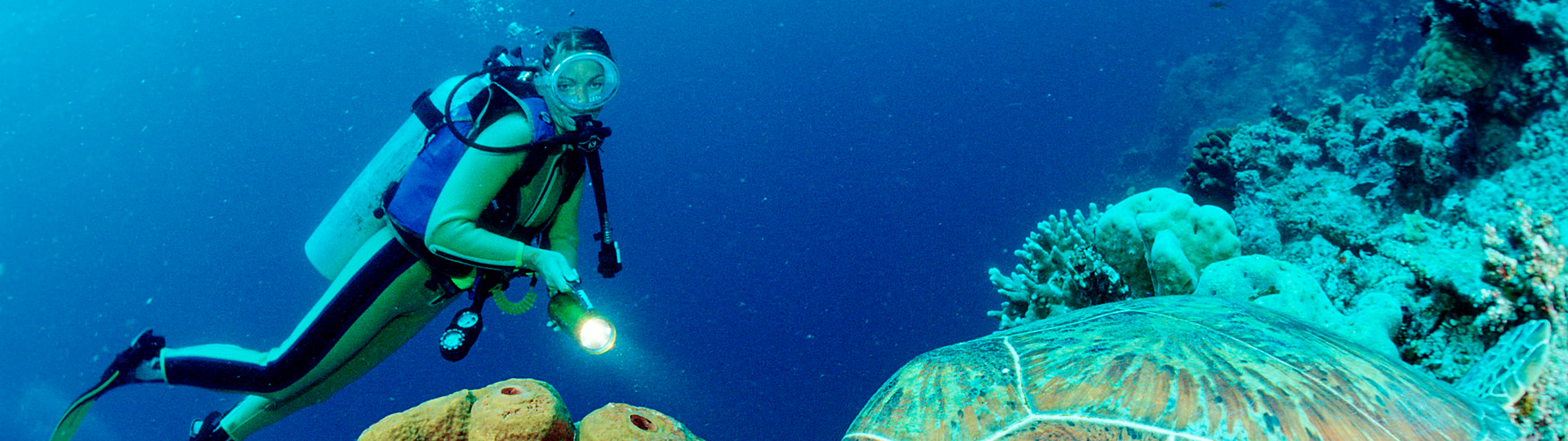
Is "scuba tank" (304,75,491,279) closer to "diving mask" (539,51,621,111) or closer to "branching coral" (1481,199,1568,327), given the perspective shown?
"diving mask" (539,51,621,111)

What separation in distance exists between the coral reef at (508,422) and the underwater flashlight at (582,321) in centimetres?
47

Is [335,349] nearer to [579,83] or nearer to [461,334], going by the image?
[461,334]

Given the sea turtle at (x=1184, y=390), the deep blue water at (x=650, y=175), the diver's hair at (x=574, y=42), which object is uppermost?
the deep blue water at (x=650, y=175)

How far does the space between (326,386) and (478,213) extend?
2.04 metres

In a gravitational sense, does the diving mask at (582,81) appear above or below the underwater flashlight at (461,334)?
above

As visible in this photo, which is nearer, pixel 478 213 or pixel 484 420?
pixel 484 420

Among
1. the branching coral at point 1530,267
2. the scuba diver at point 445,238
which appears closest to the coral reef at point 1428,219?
the branching coral at point 1530,267

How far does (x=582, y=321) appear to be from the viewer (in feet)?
9.44

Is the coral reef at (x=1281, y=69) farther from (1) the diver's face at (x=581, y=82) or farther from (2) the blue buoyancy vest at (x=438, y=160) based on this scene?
(2) the blue buoyancy vest at (x=438, y=160)

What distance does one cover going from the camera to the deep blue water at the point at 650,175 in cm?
1912

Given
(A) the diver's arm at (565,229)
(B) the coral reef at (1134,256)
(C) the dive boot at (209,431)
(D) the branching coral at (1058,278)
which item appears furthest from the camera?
(A) the diver's arm at (565,229)

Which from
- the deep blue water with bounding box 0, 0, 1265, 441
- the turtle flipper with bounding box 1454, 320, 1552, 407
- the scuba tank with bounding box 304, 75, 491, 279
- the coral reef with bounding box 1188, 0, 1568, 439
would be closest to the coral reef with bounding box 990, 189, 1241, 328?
the coral reef with bounding box 1188, 0, 1568, 439

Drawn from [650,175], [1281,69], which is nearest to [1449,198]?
[1281,69]

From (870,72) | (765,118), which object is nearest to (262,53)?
(765,118)
